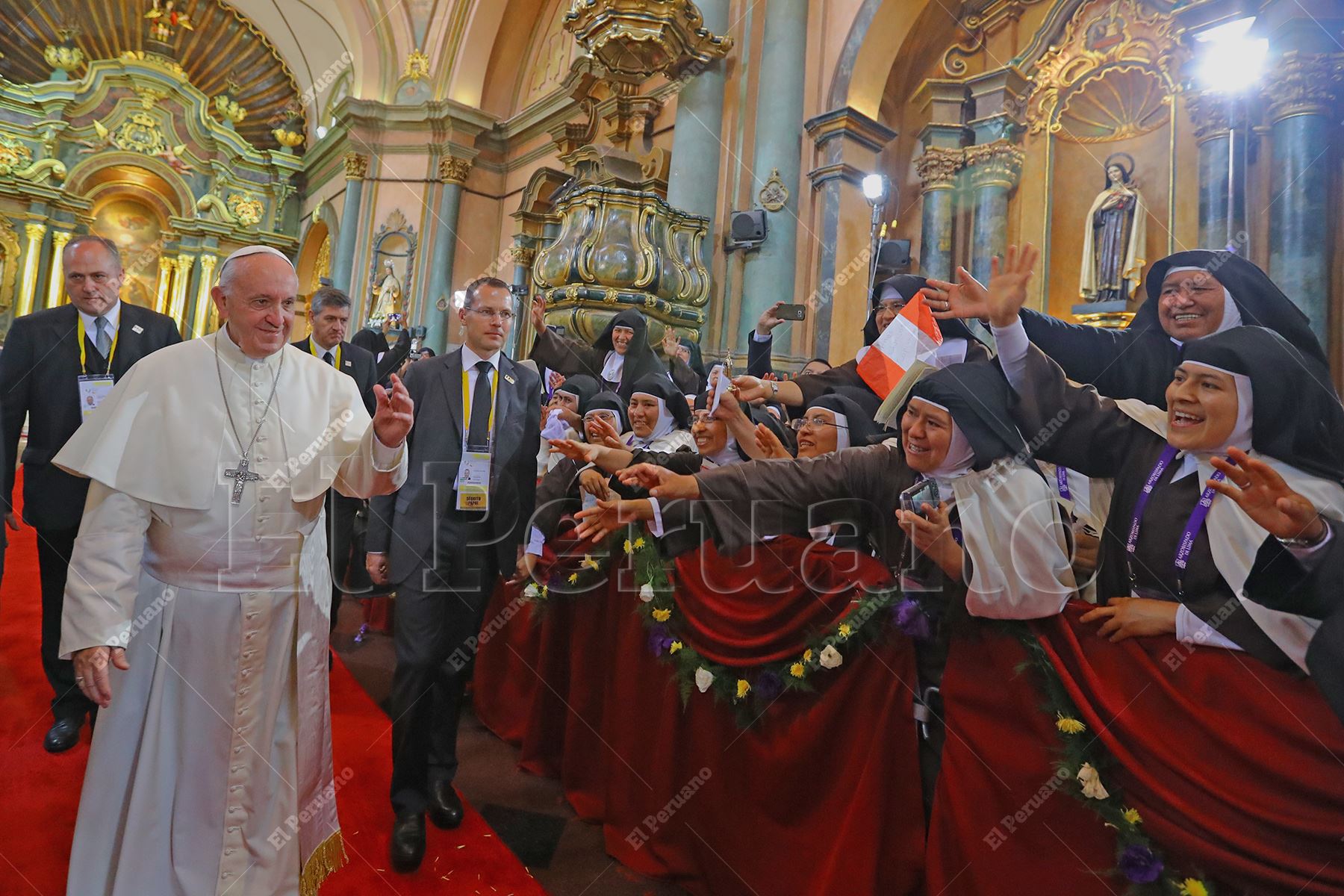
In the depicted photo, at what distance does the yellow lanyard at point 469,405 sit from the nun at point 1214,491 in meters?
2.10

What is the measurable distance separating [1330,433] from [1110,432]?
53 centimetres

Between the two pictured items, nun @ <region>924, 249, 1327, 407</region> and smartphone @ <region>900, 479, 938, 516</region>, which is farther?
nun @ <region>924, 249, 1327, 407</region>

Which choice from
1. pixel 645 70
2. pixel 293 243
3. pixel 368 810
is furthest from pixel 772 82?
pixel 293 243

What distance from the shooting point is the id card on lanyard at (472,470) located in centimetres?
289

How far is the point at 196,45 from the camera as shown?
18.9 meters

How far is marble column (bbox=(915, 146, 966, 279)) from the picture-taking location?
835 centimetres

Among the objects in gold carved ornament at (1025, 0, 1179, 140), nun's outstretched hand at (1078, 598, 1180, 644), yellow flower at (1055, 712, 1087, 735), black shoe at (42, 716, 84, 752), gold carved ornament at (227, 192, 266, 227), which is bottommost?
black shoe at (42, 716, 84, 752)

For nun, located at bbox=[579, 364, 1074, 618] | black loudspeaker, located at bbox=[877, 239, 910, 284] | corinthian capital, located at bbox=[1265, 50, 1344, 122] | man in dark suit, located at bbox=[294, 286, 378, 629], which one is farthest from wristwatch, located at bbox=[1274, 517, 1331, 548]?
corinthian capital, located at bbox=[1265, 50, 1344, 122]

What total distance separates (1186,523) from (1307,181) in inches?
214

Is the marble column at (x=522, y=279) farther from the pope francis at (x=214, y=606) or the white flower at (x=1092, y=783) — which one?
the white flower at (x=1092, y=783)

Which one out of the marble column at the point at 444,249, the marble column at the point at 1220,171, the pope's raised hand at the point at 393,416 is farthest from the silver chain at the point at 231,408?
the marble column at the point at 444,249

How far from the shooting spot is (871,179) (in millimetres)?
6672

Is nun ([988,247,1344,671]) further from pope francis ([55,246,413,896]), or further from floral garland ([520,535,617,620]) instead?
pope francis ([55,246,413,896])

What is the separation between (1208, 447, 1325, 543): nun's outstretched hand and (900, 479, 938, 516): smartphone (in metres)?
0.72
